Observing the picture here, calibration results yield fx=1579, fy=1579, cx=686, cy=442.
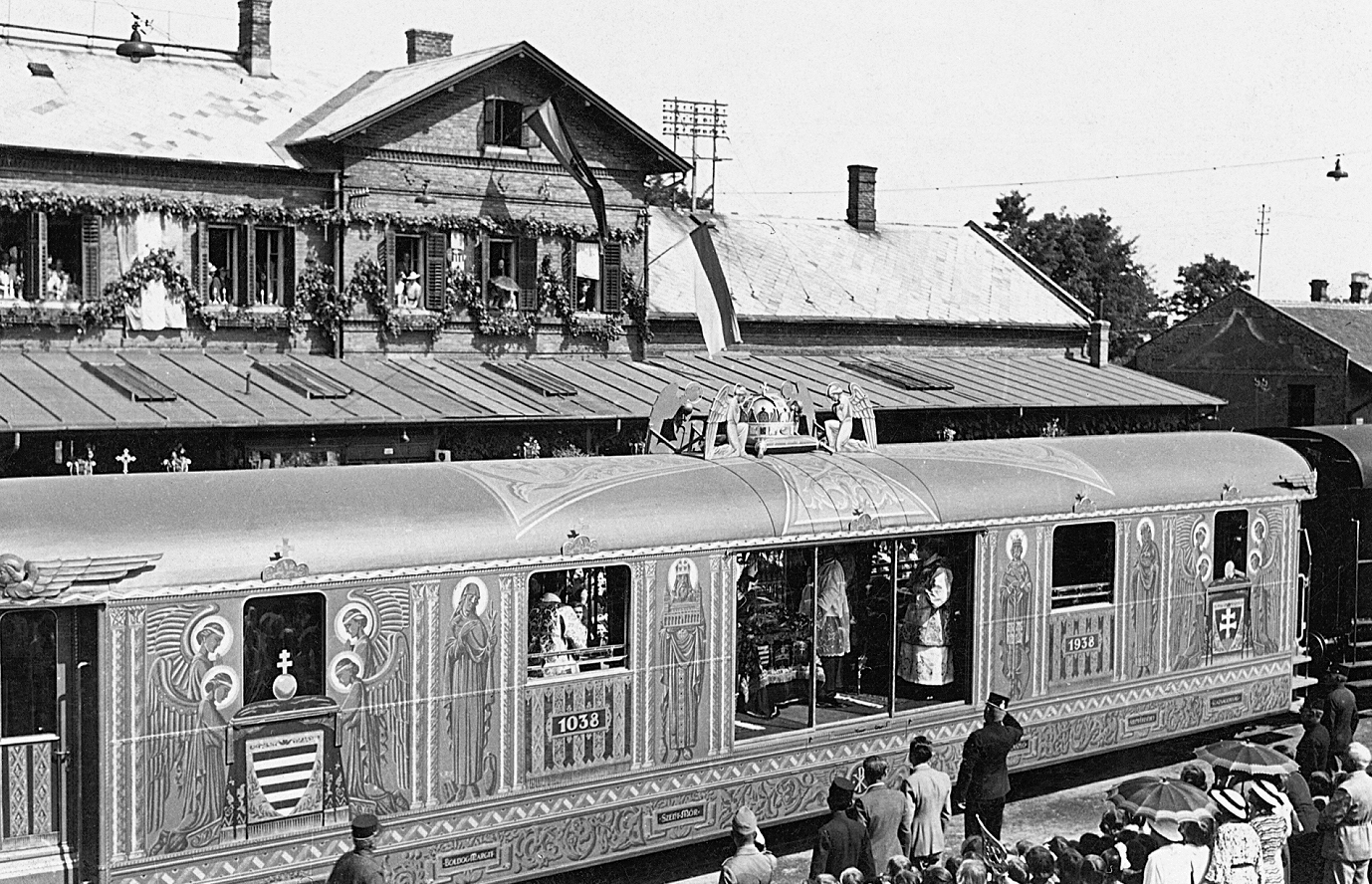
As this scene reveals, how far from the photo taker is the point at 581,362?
1134 inches

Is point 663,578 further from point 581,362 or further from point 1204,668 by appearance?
point 581,362

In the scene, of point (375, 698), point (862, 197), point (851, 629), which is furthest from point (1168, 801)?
point (862, 197)

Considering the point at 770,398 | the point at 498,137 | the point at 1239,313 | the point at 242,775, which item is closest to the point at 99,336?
the point at 498,137

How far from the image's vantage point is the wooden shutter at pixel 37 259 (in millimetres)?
23000

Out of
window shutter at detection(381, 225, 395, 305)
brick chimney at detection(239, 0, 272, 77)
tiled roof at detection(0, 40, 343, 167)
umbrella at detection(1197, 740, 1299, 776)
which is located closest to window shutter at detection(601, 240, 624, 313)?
window shutter at detection(381, 225, 395, 305)

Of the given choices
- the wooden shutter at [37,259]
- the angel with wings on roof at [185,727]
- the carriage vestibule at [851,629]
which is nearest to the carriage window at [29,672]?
the angel with wings on roof at [185,727]

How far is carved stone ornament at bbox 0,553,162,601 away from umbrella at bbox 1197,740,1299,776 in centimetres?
765

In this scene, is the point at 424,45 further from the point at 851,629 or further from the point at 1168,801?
the point at 1168,801

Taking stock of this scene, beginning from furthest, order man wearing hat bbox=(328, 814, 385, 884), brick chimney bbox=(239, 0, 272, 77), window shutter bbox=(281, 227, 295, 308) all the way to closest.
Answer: brick chimney bbox=(239, 0, 272, 77) < window shutter bbox=(281, 227, 295, 308) < man wearing hat bbox=(328, 814, 385, 884)

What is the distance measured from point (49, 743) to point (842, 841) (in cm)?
501

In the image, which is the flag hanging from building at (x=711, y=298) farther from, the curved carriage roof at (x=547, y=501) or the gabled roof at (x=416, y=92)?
the curved carriage roof at (x=547, y=501)

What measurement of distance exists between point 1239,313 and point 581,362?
27.7 metres

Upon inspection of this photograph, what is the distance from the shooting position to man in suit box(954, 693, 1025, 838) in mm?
12805

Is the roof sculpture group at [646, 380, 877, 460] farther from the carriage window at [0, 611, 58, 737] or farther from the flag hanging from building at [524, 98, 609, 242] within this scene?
the flag hanging from building at [524, 98, 609, 242]
